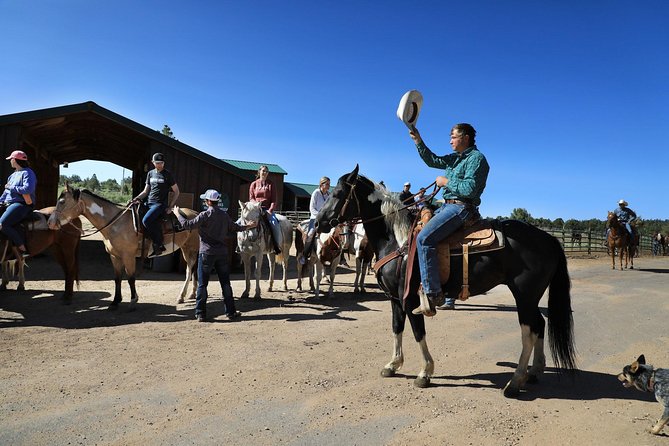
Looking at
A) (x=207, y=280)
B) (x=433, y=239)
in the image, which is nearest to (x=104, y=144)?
(x=207, y=280)

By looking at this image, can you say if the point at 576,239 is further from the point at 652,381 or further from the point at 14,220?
the point at 14,220

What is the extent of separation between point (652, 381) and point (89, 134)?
1882 centimetres

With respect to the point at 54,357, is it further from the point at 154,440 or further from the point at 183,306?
the point at 183,306

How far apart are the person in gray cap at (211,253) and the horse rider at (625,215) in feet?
60.6

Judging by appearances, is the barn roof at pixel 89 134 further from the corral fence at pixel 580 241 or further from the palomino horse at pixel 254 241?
the corral fence at pixel 580 241

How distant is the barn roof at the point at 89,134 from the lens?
1224cm

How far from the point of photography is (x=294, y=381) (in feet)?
14.8

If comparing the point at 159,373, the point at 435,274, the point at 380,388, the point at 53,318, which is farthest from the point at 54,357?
the point at 435,274

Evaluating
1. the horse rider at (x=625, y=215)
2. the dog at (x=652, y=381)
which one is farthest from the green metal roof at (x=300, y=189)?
the dog at (x=652, y=381)

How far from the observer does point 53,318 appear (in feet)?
23.8

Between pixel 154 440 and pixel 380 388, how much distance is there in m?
2.26

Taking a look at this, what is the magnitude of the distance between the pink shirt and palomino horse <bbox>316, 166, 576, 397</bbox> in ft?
16.5

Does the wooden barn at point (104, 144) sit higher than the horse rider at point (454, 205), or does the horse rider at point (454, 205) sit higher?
the wooden barn at point (104, 144)

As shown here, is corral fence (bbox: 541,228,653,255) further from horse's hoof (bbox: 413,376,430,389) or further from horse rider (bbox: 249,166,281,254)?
horse's hoof (bbox: 413,376,430,389)
